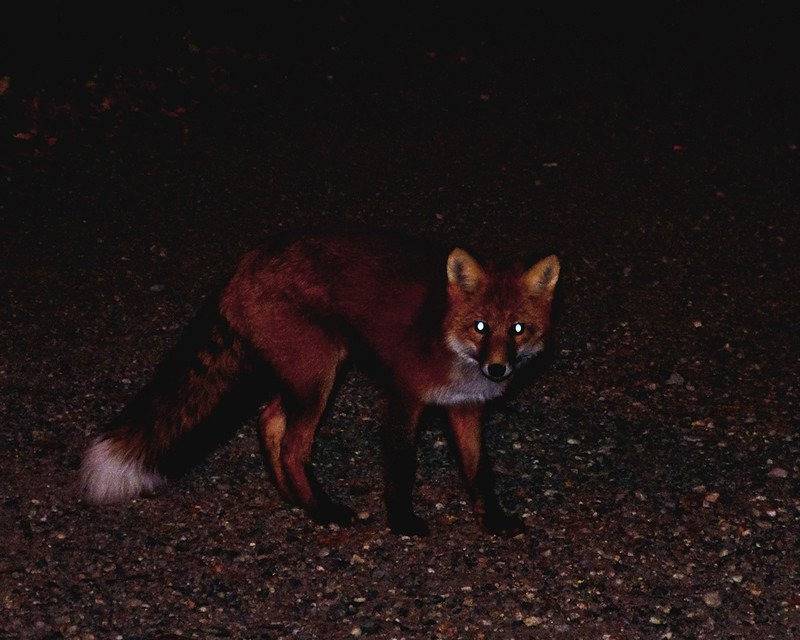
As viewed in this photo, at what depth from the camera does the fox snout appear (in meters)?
4.20

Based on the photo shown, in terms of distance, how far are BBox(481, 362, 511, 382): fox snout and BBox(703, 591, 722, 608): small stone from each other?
108cm

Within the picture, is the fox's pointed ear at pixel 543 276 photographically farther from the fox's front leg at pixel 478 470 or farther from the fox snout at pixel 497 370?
the fox's front leg at pixel 478 470

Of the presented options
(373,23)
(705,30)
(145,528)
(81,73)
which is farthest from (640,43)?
(145,528)

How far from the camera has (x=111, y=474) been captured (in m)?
4.58

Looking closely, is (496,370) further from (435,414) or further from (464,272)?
(435,414)

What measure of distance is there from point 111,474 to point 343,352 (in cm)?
104

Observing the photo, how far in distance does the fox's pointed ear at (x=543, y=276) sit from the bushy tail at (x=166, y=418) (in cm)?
113

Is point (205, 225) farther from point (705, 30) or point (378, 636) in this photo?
point (705, 30)

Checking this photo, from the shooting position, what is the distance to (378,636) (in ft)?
13.1

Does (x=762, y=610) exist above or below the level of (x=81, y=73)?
above

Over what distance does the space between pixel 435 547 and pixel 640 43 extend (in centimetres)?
831

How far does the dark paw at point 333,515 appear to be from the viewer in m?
4.65

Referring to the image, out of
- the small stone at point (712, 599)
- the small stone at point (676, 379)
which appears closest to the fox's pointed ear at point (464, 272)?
the small stone at point (712, 599)

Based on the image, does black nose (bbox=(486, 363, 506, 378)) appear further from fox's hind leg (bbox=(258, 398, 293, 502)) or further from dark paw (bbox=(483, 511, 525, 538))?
fox's hind leg (bbox=(258, 398, 293, 502))
